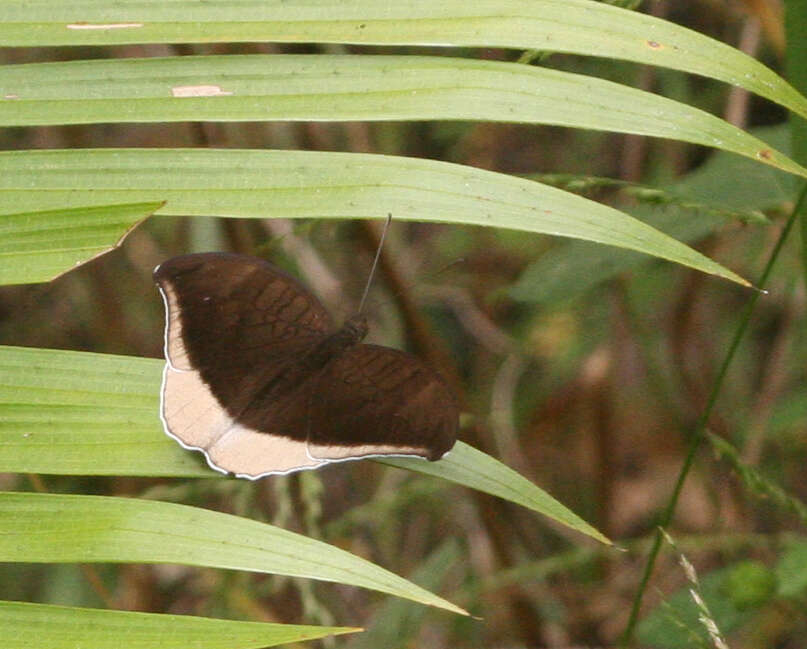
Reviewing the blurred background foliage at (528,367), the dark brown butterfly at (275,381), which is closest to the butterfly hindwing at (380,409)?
the dark brown butterfly at (275,381)

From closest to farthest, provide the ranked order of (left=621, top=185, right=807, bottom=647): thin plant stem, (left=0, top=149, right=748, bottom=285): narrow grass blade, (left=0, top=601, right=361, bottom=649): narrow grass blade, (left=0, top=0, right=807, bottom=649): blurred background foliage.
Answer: (left=0, top=601, right=361, bottom=649): narrow grass blade
(left=0, top=149, right=748, bottom=285): narrow grass blade
(left=621, top=185, right=807, bottom=647): thin plant stem
(left=0, top=0, right=807, bottom=649): blurred background foliage

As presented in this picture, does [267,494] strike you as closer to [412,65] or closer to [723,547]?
[723,547]

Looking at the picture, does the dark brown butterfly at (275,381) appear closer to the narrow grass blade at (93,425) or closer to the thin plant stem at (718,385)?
the narrow grass blade at (93,425)

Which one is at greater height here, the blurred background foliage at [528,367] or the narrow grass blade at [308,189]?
the narrow grass blade at [308,189]

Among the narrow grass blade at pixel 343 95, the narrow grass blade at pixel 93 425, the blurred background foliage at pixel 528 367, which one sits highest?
the narrow grass blade at pixel 343 95

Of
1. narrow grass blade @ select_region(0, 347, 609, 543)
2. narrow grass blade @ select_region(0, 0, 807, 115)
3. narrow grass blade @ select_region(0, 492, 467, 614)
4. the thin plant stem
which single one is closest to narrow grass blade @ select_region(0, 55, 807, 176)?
narrow grass blade @ select_region(0, 0, 807, 115)

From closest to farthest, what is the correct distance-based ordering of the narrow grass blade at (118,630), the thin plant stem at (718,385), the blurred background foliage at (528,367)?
the narrow grass blade at (118,630) < the thin plant stem at (718,385) < the blurred background foliage at (528,367)

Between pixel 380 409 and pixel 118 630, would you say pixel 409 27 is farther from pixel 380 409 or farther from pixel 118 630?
pixel 118 630

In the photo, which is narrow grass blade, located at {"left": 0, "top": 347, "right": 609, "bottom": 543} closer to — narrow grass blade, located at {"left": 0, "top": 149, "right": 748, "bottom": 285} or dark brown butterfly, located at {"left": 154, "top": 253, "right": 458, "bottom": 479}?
dark brown butterfly, located at {"left": 154, "top": 253, "right": 458, "bottom": 479}
